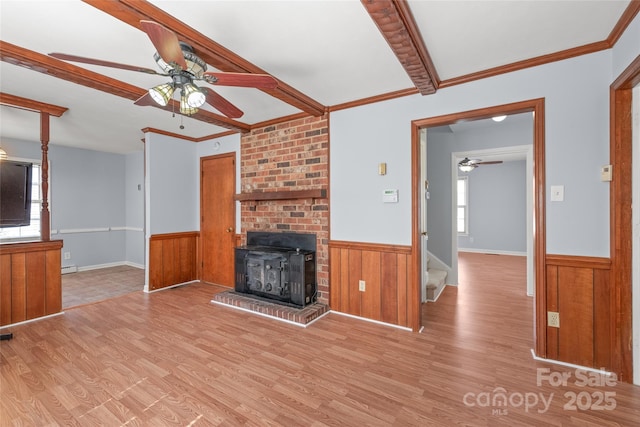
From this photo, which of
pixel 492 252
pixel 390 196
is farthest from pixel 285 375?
pixel 492 252

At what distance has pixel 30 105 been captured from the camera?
123 inches

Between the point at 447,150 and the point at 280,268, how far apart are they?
10.9 ft

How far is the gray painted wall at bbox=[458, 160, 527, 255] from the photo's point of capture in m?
7.21

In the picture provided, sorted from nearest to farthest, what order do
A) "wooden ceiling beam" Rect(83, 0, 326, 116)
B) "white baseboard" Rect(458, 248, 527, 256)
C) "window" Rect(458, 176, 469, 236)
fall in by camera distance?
"wooden ceiling beam" Rect(83, 0, 326, 116), "white baseboard" Rect(458, 248, 527, 256), "window" Rect(458, 176, 469, 236)

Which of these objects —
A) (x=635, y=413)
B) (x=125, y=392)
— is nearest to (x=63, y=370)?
(x=125, y=392)

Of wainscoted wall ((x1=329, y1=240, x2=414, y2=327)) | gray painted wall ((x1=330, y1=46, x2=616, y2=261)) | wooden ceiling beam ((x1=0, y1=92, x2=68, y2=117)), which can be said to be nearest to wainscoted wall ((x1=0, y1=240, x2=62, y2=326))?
wooden ceiling beam ((x1=0, y1=92, x2=68, y2=117))

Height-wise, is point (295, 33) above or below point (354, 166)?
above

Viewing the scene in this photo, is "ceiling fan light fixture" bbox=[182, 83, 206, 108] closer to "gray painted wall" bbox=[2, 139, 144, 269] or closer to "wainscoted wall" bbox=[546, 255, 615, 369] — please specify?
"wainscoted wall" bbox=[546, 255, 615, 369]

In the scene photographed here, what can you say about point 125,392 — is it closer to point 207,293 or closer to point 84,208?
point 207,293

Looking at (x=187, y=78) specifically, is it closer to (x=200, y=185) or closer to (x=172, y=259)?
(x=200, y=185)

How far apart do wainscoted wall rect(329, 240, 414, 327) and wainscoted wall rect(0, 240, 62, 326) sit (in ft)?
10.5

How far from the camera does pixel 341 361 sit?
2.31 metres

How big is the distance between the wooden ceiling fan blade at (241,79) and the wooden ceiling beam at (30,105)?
276 centimetres

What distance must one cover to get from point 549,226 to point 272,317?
272 centimetres
